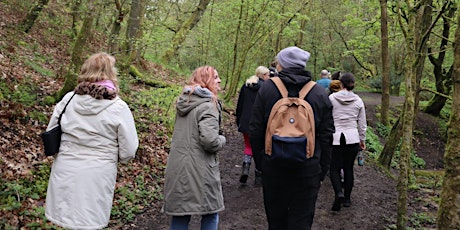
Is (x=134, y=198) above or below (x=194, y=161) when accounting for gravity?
below

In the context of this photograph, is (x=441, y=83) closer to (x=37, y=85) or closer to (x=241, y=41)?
(x=241, y=41)

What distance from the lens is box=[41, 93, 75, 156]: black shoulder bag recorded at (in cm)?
350

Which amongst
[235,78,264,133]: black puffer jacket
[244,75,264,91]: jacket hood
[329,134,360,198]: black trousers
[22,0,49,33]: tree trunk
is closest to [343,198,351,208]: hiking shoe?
[329,134,360,198]: black trousers

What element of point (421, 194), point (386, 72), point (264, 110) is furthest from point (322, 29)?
point (264, 110)

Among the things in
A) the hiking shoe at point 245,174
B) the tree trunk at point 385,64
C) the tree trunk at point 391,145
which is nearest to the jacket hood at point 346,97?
the hiking shoe at point 245,174

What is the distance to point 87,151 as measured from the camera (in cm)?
354

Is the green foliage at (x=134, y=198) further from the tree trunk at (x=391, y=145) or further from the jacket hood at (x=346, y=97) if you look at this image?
the tree trunk at (x=391, y=145)

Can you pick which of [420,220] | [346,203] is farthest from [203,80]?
[420,220]

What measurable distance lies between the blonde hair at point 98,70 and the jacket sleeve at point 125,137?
1.06 feet

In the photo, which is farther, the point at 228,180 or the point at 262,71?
the point at 228,180

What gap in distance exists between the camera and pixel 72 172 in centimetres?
351

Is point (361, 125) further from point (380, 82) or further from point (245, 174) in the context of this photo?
point (380, 82)

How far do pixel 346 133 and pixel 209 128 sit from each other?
2.96m

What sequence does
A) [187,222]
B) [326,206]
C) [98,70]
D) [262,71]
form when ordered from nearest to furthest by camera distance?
1. [98,70]
2. [187,222]
3. [326,206]
4. [262,71]
